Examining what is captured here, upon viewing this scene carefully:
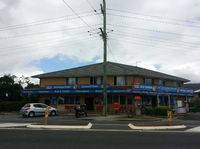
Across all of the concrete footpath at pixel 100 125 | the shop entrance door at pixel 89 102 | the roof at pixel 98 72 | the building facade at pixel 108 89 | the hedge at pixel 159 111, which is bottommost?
the concrete footpath at pixel 100 125

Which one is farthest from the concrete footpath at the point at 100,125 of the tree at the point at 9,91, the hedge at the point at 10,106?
the tree at the point at 9,91

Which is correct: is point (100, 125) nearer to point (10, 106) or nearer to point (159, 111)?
point (159, 111)

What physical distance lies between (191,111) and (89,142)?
99.6 feet

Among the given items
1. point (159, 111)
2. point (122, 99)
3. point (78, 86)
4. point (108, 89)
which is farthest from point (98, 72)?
point (159, 111)

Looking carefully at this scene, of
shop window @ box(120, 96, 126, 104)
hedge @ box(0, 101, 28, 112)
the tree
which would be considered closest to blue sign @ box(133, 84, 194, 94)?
shop window @ box(120, 96, 126, 104)

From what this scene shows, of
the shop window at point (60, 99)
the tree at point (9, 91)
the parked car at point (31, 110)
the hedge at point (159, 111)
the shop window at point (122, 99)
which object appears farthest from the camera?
the tree at point (9, 91)

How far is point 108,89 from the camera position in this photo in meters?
34.4

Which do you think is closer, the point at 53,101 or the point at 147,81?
the point at 53,101

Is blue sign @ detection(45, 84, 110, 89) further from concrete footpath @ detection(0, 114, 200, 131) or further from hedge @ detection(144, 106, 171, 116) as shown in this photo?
concrete footpath @ detection(0, 114, 200, 131)

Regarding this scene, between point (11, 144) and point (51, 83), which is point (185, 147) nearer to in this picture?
point (11, 144)

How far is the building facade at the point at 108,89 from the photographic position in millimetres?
34781

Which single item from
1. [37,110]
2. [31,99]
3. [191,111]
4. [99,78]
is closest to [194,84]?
[191,111]

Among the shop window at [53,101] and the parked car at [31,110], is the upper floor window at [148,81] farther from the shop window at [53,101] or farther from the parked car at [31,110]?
the parked car at [31,110]

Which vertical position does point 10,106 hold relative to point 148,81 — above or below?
below
